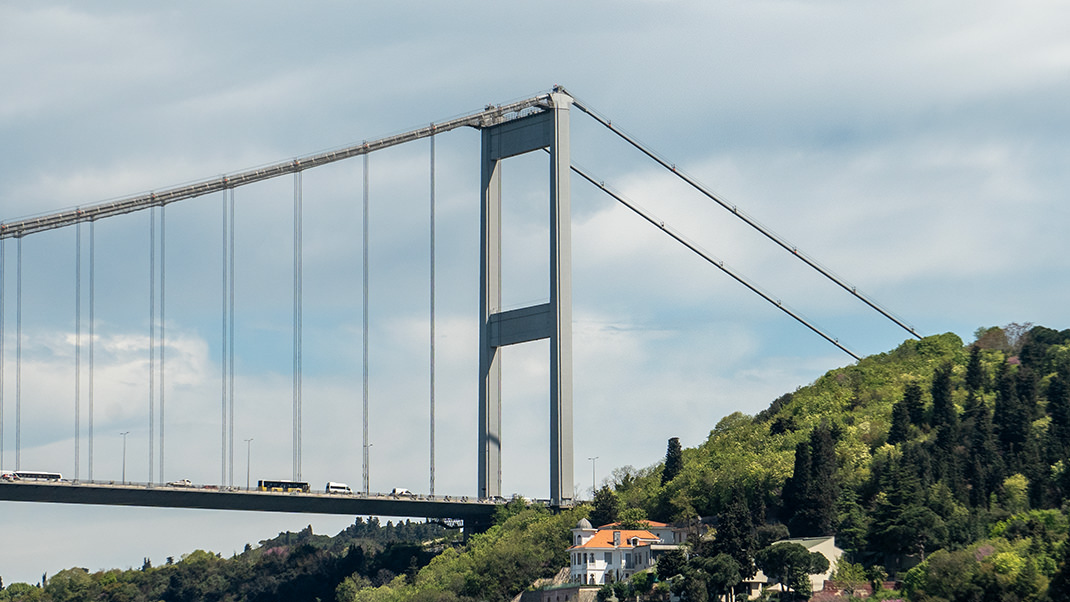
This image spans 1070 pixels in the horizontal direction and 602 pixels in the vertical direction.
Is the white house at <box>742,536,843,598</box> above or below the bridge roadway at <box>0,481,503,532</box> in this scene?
below

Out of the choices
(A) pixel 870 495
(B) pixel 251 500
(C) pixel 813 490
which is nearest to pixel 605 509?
(C) pixel 813 490

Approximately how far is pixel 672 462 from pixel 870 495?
22.9 m

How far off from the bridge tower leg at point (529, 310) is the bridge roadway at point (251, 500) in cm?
390

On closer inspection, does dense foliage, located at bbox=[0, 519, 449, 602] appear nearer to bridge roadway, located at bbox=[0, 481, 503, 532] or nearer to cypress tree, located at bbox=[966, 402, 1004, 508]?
bridge roadway, located at bbox=[0, 481, 503, 532]

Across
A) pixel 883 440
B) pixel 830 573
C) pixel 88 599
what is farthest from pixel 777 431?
pixel 88 599

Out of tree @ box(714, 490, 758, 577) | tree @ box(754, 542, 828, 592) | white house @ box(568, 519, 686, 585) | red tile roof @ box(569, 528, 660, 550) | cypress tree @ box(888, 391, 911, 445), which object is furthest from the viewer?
cypress tree @ box(888, 391, 911, 445)

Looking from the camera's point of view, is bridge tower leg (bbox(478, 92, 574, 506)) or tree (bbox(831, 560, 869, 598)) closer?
tree (bbox(831, 560, 869, 598))

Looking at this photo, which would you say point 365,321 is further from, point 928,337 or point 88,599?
point 88,599

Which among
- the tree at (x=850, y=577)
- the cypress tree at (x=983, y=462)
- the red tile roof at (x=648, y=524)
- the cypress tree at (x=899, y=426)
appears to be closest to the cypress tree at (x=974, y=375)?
the cypress tree at (x=899, y=426)

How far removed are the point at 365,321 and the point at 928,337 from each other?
58.7 metres

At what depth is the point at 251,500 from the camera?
135 metres

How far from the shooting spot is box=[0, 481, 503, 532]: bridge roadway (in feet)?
412

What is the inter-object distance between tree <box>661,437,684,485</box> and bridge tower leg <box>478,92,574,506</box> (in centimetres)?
928

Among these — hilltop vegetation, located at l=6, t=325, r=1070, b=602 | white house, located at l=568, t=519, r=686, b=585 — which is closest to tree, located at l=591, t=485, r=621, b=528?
hilltop vegetation, located at l=6, t=325, r=1070, b=602
